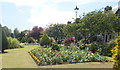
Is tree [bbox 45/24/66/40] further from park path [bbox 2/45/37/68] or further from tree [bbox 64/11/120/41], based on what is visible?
park path [bbox 2/45/37/68]

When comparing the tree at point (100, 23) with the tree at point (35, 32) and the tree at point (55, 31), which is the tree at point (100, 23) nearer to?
the tree at point (55, 31)

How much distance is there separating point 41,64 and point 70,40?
1080 cm

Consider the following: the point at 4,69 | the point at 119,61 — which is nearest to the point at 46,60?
the point at 4,69

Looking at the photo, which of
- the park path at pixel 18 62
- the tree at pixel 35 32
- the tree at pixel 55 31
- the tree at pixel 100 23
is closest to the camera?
the park path at pixel 18 62

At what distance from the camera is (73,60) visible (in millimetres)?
8594

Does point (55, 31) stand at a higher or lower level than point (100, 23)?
higher

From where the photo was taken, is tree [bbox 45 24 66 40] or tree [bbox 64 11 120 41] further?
tree [bbox 45 24 66 40]

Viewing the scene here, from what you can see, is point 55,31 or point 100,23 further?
point 55,31

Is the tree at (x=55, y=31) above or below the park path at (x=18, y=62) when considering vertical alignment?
above

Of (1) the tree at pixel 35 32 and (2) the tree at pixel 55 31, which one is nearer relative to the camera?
(2) the tree at pixel 55 31

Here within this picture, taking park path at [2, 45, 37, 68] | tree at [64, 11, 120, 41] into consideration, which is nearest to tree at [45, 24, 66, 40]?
tree at [64, 11, 120, 41]

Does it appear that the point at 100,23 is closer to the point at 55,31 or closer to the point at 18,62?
the point at 18,62

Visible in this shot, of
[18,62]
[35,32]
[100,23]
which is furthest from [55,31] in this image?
[18,62]

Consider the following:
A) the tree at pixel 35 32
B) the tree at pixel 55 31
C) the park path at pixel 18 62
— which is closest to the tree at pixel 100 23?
the park path at pixel 18 62
